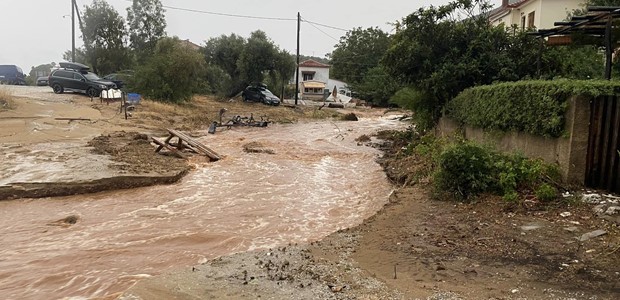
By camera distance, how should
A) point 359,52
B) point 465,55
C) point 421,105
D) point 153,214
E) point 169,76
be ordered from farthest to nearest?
point 359,52 → point 169,76 → point 421,105 → point 465,55 → point 153,214

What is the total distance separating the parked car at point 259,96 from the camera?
1512 inches

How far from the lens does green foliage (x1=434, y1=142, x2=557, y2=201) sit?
25.8ft

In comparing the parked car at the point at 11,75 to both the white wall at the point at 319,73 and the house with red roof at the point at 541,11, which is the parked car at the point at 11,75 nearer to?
the white wall at the point at 319,73

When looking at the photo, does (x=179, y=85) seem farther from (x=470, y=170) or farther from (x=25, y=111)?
(x=470, y=170)

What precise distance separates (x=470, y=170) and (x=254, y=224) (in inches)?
158

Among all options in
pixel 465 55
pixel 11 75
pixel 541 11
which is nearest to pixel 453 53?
pixel 465 55

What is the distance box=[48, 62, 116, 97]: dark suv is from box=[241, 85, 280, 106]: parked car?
12741 mm

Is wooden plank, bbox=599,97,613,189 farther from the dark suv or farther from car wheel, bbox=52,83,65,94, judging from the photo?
car wheel, bbox=52,83,65,94

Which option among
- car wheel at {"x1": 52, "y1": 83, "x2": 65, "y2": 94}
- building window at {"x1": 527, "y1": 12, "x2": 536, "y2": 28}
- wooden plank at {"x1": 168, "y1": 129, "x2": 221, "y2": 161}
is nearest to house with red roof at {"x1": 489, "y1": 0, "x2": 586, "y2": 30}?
building window at {"x1": 527, "y1": 12, "x2": 536, "y2": 28}

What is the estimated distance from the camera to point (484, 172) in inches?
328

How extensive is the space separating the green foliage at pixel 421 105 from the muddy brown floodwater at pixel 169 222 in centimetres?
428

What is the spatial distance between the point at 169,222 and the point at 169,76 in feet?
79.5

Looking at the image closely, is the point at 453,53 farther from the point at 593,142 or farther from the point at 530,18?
the point at 530,18

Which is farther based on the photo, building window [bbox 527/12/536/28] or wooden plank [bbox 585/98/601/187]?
building window [bbox 527/12/536/28]
